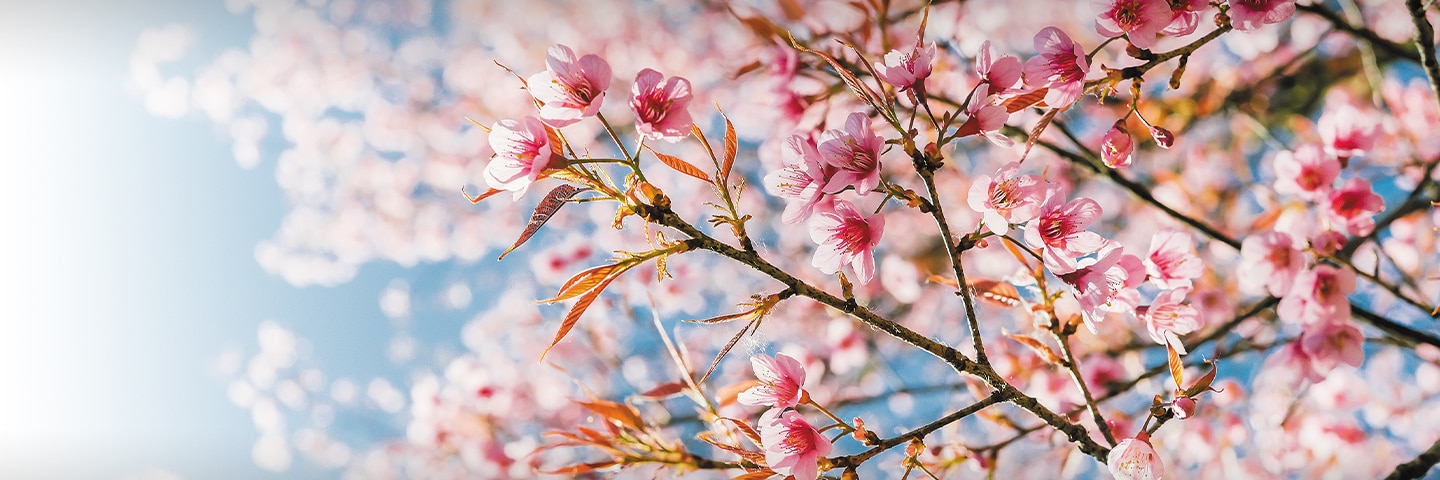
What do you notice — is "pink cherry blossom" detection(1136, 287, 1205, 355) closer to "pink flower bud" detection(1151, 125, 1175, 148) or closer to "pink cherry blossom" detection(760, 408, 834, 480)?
"pink flower bud" detection(1151, 125, 1175, 148)

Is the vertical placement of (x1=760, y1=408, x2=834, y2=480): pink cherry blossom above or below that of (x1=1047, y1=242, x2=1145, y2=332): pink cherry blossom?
below

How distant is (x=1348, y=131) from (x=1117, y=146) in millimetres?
671

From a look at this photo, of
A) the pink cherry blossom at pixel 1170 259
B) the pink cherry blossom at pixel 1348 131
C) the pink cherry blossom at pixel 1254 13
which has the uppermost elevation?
the pink cherry blossom at pixel 1348 131

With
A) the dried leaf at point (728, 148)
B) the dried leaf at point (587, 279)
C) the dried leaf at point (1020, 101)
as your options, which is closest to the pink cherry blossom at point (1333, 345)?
the dried leaf at point (1020, 101)

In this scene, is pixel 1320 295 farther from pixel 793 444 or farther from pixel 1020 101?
pixel 793 444

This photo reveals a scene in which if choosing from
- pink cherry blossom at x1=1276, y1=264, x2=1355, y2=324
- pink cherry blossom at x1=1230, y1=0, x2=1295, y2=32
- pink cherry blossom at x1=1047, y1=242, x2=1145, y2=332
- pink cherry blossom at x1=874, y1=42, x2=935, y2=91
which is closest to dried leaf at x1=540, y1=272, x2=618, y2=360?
pink cherry blossom at x1=874, y1=42, x2=935, y2=91

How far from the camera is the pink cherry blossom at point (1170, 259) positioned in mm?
862

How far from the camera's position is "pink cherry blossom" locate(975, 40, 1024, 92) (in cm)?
73

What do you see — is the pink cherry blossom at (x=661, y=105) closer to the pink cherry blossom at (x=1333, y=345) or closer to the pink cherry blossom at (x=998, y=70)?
the pink cherry blossom at (x=998, y=70)

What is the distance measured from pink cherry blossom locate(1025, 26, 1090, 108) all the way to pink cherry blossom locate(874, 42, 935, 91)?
0.14m

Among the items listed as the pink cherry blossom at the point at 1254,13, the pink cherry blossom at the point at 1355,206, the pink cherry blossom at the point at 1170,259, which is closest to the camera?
the pink cherry blossom at the point at 1254,13

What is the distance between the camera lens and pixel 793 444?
76cm

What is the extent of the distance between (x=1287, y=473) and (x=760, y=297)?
11.5 ft

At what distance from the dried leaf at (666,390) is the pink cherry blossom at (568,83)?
0.39 meters
